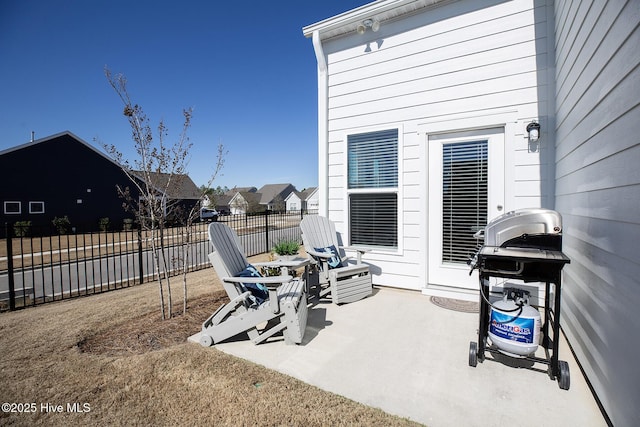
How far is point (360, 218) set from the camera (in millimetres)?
4293

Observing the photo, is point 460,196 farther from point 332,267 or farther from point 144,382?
point 144,382

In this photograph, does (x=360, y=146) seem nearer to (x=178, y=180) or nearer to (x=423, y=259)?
(x=423, y=259)

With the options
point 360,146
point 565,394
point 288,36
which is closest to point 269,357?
point 565,394

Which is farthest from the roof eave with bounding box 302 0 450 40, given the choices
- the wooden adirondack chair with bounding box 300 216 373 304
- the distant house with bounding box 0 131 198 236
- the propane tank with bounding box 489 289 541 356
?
the distant house with bounding box 0 131 198 236

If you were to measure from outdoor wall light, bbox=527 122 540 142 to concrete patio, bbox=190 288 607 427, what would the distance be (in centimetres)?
204

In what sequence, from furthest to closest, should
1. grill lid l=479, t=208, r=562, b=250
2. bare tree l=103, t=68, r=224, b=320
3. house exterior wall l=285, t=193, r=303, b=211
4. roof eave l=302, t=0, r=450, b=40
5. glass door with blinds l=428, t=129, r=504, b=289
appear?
house exterior wall l=285, t=193, r=303, b=211, roof eave l=302, t=0, r=450, b=40, glass door with blinds l=428, t=129, r=504, b=289, bare tree l=103, t=68, r=224, b=320, grill lid l=479, t=208, r=562, b=250

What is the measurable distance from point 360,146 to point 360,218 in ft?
3.60

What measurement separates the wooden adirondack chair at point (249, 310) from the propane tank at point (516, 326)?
1.51 metres

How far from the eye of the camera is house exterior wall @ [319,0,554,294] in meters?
3.14

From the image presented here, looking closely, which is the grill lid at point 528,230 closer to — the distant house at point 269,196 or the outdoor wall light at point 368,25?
the outdoor wall light at point 368,25

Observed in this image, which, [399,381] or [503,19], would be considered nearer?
[399,381]

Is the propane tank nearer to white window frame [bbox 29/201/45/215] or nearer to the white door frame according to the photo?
the white door frame

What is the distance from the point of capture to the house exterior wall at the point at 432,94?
3.14m

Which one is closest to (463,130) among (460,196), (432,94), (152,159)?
(432,94)
